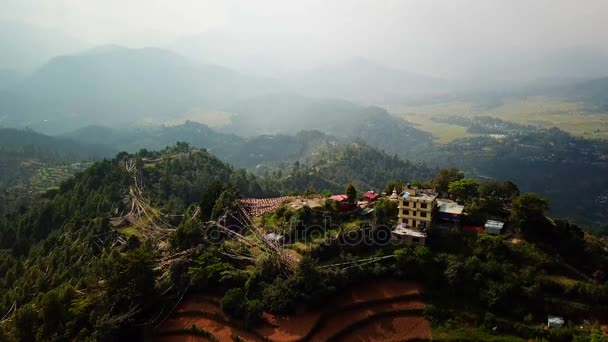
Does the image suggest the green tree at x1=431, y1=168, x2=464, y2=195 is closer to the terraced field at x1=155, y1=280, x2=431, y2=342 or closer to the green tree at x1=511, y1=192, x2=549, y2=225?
the green tree at x1=511, y1=192, x2=549, y2=225

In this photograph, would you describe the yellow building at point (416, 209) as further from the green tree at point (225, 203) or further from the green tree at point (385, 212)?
the green tree at point (225, 203)

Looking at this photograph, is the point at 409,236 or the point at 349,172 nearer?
the point at 409,236

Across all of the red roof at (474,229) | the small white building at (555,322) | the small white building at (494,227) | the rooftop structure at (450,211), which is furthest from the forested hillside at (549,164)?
the small white building at (555,322)

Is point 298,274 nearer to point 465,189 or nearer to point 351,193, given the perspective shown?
point 351,193

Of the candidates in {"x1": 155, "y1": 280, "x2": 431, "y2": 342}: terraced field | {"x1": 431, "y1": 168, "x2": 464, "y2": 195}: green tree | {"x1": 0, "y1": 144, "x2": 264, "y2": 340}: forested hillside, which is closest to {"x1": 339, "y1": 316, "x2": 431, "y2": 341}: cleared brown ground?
{"x1": 155, "y1": 280, "x2": 431, "y2": 342}: terraced field

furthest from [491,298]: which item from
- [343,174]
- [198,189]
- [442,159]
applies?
[442,159]

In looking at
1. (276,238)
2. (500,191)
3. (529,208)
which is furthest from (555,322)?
(276,238)
